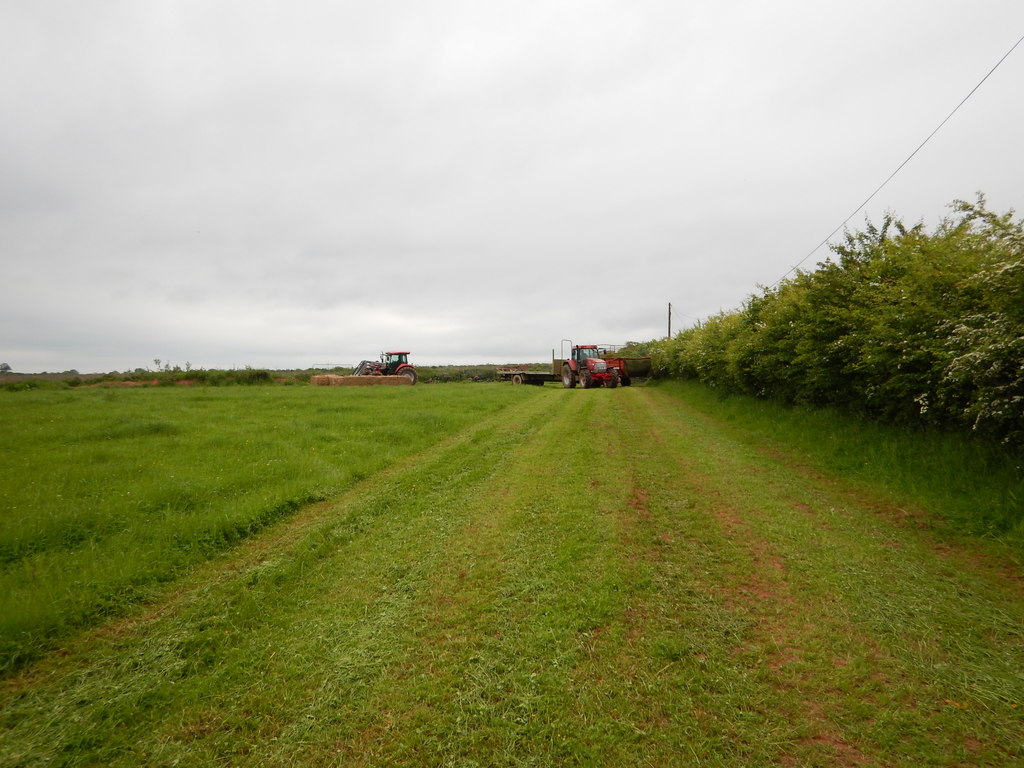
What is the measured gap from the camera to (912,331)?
280 inches

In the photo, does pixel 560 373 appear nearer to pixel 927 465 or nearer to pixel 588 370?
pixel 588 370

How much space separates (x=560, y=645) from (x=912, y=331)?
7.81 m

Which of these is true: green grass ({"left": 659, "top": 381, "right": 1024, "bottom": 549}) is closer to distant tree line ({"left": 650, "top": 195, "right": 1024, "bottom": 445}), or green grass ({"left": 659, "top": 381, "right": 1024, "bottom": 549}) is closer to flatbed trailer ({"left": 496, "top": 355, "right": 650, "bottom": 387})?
distant tree line ({"left": 650, "top": 195, "right": 1024, "bottom": 445})

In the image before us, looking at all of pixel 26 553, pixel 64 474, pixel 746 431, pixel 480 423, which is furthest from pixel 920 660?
pixel 480 423

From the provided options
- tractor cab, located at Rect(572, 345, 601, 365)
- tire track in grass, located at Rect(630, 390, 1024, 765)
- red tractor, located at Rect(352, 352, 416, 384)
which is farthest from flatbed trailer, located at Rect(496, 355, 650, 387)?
tire track in grass, located at Rect(630, 390, 1024, 765)

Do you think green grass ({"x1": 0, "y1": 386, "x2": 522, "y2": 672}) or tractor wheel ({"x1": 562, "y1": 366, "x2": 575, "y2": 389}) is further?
tractor wheel ({"x1": 562, "y1": 366, "x2": 575, "y2": 389})

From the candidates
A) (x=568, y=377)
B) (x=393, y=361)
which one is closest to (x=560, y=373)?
(x=568, y=377)

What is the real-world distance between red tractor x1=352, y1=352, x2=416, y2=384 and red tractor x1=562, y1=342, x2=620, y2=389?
45.9 ft

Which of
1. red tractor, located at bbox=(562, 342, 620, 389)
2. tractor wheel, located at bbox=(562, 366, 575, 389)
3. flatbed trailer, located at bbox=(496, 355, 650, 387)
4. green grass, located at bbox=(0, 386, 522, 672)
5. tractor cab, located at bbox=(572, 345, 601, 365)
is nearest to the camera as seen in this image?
green grass, located at bbox=(0, 386, 522, 672)

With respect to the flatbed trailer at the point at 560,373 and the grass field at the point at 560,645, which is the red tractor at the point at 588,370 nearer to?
the flatbed trailer at the point at 560,373

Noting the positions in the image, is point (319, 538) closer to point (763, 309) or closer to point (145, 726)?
point (145, 726)

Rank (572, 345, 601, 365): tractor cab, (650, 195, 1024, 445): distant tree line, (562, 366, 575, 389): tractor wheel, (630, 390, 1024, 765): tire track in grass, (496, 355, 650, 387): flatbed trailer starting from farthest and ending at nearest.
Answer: (496, 355, 650, 387): flatbed trailer, (562, 366, 575, 389): tractor wheel, (572, 345, 601, 365): tractor cab, (650, 195, 1024, 445): distant tree line, (630, 390, 1024, 765): tire track in grass

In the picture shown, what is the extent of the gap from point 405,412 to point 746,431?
33.0ft

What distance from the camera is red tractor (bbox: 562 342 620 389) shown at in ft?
95.2
